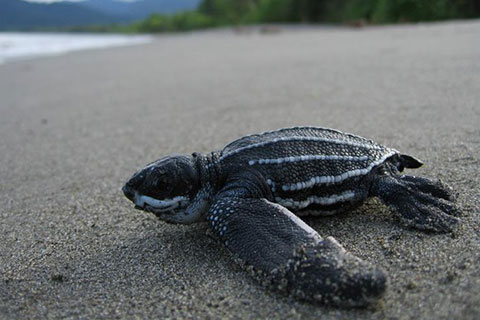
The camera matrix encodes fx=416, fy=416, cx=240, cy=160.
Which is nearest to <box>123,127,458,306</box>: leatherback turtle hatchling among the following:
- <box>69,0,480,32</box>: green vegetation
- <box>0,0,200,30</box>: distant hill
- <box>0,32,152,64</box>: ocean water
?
<box>0,32,152,64</box>: ocean water

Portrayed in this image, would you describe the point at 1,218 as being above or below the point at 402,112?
below

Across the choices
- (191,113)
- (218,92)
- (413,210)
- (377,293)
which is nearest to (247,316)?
(377,293)

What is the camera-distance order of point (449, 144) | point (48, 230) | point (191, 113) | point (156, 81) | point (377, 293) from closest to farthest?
point (377, 293), point (48, 230), point (449, 144), point (191, 113), point (156, 81)

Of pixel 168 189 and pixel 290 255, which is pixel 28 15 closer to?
pixel 168 189

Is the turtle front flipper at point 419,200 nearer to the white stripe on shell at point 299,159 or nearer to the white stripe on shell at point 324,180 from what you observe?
the white stripe on shell at point 324,180

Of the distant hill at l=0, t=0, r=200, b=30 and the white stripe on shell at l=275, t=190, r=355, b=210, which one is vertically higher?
the distant hill at l=0, t=0, r=200, b=30

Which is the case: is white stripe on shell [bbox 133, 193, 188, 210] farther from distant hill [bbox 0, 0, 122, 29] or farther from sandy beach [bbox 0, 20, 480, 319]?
distant hill [bbox 0, 0, 122, 29]

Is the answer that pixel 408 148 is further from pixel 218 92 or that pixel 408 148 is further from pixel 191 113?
pixel 218 92
